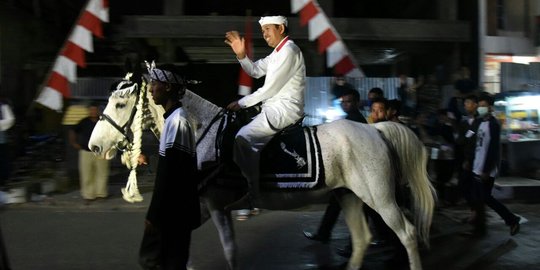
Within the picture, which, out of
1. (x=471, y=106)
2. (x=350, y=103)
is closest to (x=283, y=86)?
(x=350, y=103)

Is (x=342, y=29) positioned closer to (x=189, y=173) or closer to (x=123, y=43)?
(x=123, y=43)

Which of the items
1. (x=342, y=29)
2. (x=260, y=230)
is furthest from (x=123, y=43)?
(x=260, y=230)

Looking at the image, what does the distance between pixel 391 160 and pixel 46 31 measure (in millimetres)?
11676

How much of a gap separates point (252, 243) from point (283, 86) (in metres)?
2.61

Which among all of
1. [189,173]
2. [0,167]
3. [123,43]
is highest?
[123,43]

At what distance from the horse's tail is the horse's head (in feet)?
7.08

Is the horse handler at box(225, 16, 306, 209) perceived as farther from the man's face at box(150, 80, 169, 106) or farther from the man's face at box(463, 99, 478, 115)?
the man's face at box(463, 99, 478, 115)

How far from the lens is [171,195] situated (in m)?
3.80

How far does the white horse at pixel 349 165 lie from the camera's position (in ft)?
15.5

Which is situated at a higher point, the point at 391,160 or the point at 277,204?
the point at 391,160

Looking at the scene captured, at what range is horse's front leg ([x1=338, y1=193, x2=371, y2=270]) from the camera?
214 inches

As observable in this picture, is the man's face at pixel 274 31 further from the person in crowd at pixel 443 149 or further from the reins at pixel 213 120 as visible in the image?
the person in crowd at pixel 443 149

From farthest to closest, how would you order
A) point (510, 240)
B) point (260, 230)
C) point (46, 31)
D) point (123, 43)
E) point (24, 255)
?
point (46, 31) < point (123, 43) < point (260, 230) < point (510, 240) < point (24, 255)

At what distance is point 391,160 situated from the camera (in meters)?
5.12
